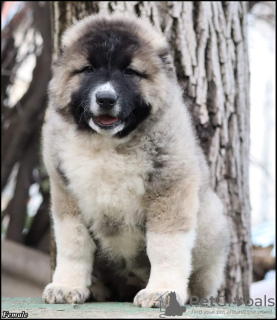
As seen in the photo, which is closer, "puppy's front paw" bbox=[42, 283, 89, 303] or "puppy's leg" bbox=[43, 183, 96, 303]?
"puppy's front paw" bbox=[42, 283, 89, 303]

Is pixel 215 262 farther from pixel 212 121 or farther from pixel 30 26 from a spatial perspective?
pixel 30 26

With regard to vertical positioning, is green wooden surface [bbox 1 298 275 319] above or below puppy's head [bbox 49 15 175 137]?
below

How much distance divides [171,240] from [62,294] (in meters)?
0.78

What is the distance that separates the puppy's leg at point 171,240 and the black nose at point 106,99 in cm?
68

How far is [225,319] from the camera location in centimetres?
280

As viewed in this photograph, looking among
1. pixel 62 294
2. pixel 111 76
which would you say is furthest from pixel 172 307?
pixel 111 76

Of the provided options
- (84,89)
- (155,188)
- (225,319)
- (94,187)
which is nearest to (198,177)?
(155,188)

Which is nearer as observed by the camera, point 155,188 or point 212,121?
point 155,188

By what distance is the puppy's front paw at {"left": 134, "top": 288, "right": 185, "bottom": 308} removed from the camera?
345cm

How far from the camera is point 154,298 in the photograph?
3455 millimetres

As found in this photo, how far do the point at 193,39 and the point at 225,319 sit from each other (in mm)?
3025

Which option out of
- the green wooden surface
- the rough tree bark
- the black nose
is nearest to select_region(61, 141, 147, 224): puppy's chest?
the black nose

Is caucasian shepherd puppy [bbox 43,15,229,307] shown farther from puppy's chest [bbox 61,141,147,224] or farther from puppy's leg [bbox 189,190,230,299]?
puppy's leg [bbox 189,190,230,299]

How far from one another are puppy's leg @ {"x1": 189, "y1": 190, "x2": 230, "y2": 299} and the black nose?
3.65 ft
